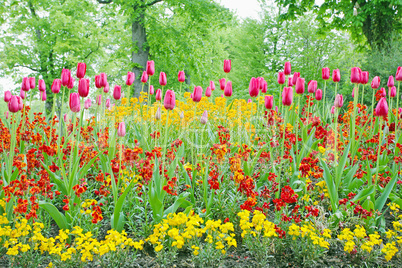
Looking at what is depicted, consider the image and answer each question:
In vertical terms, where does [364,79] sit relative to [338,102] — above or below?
above

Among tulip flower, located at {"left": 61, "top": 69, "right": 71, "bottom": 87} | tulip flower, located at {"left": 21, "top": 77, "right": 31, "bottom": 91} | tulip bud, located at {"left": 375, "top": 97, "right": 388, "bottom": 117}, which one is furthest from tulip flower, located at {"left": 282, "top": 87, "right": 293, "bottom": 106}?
tulip flower, located at {"left": 21, "top": 77, "right": 31, "bottom": 91}

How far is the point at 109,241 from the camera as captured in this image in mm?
2383

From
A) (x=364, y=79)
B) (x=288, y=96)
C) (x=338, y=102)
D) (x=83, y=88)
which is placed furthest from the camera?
(x=338, y=102)

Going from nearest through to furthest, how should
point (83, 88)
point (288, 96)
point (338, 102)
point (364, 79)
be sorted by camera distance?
1. point (83, 88)
2. point (288, 96)
3. point (364, 79)
4. point (338, 102)

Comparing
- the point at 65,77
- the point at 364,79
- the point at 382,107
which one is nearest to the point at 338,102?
the point at 364,79

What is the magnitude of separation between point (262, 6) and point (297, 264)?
2180cm

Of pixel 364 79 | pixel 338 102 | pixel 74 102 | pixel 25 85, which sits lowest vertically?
pixel 74 102

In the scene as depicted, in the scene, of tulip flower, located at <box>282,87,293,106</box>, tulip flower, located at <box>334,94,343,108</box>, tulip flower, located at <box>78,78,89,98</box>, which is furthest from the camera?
tulip flower, located at <box>334,94,343,108</box>

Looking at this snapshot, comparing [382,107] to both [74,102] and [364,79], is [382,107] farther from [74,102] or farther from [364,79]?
[74,102]

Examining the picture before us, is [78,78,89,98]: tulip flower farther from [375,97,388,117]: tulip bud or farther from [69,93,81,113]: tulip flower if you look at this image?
[375,97,388,117]: tulip bud

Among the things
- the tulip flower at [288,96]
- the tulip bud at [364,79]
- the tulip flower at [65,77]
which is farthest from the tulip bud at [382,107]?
the tulip flower at [65,77]

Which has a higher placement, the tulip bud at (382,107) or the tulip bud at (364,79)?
the tulip bud at (364,79)

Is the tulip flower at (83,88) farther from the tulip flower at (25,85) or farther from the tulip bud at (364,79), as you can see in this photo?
the tulip bud at (364,79)

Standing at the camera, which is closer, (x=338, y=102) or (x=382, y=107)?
(x=382, y=107)
